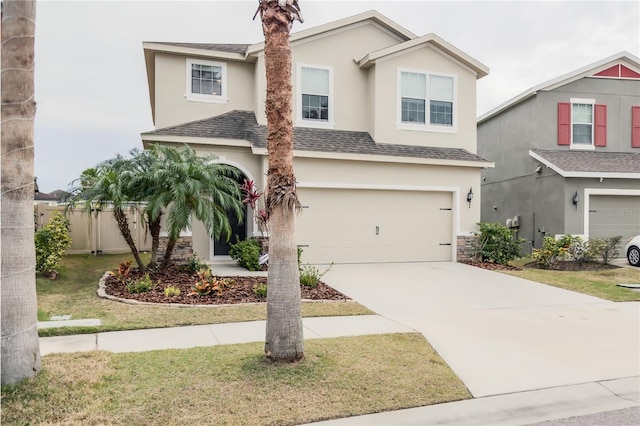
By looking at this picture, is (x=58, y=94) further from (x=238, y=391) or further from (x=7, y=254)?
(x=238, y=391)

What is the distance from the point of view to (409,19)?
15641 mm

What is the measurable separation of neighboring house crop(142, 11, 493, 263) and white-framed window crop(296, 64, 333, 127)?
0.11ft

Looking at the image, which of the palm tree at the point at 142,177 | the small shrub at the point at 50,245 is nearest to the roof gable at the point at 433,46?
the palm tree at the point at 142,177

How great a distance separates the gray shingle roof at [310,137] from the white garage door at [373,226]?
4.05 ft

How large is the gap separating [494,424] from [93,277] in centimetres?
957

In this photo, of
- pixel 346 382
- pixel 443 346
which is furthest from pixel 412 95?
pixel 346 382

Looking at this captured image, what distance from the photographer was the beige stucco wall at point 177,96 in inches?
512

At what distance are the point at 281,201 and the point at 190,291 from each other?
15.0 ft

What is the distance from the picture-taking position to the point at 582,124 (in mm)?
16969

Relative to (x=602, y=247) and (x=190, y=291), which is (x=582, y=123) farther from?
(x=190, y=291)

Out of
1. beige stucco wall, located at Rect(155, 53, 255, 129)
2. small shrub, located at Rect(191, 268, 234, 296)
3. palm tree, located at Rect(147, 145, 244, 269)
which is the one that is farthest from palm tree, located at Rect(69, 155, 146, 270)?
beige stucco wall, located at Rect(155, 53, 255, 129)

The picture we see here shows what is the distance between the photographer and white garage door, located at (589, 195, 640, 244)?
15.3 metres

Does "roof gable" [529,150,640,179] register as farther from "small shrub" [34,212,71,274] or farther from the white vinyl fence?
"small shrub" [34,212,71,274]

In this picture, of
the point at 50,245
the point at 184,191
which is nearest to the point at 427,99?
the point at 184,191
